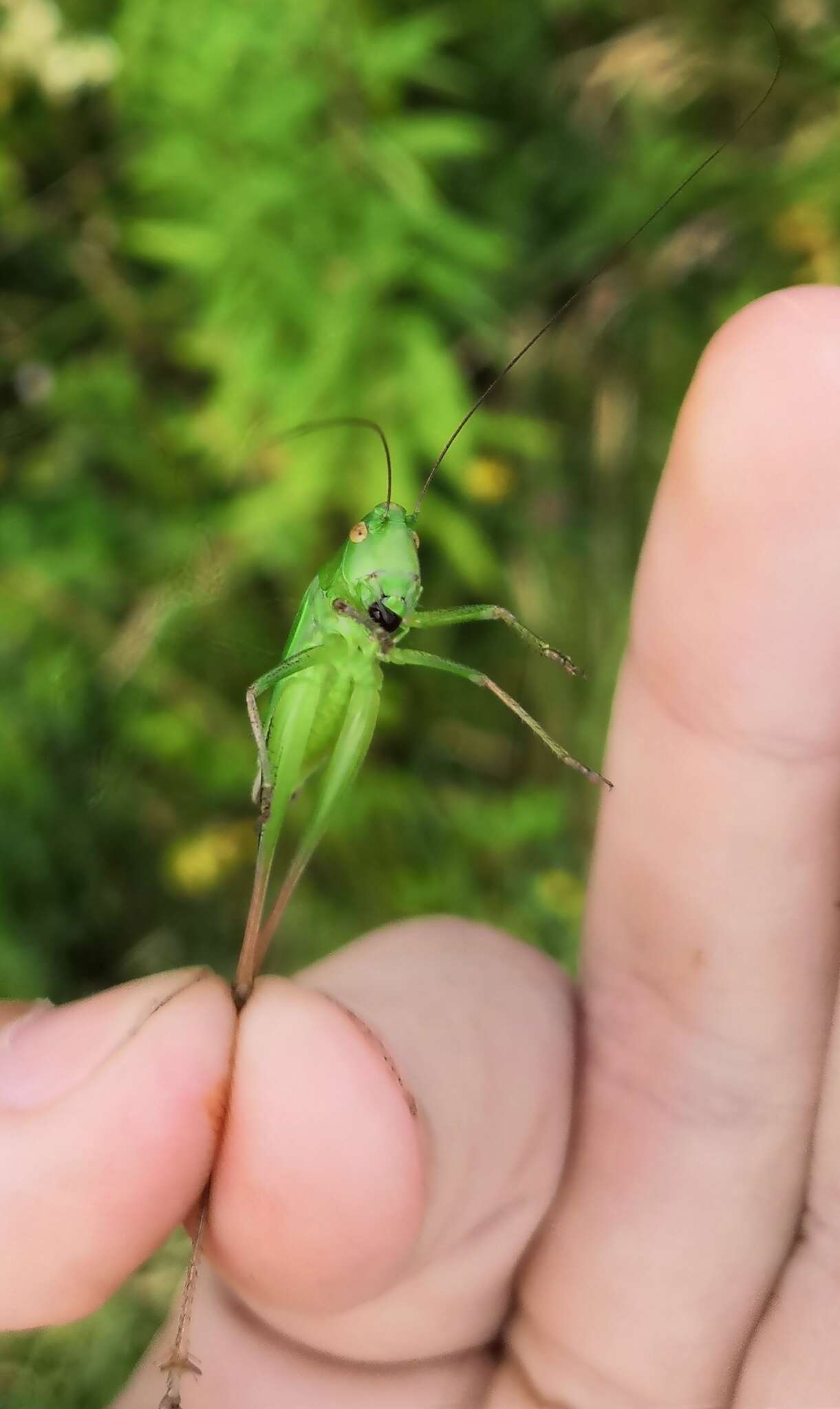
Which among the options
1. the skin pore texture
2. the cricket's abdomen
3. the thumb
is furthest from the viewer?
the cricket's abdomen

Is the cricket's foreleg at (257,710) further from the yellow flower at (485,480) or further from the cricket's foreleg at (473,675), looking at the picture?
the yellow flower at (485,480)

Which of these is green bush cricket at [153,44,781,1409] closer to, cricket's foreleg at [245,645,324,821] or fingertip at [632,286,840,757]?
cricket's foreleg at [245,645,324,821]

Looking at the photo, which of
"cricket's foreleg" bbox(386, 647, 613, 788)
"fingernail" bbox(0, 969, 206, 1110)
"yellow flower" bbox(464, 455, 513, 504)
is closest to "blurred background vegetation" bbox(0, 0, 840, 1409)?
"yellow flower" bbox(464, 455, 513, 504)

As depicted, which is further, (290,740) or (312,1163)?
(290,740)

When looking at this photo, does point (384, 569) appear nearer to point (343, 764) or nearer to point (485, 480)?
point (343, 764)

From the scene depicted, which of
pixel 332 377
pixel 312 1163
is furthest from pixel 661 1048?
pixel 332 377

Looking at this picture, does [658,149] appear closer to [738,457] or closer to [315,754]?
[738,457]
